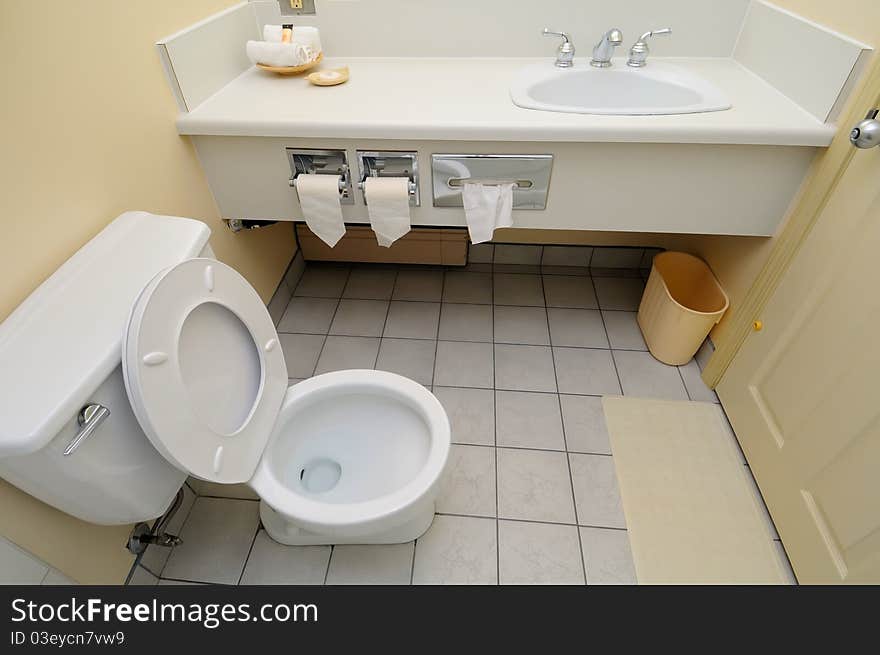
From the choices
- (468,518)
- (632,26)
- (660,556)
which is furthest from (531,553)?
(632,26)

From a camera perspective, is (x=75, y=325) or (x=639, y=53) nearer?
(x=75, y=325)

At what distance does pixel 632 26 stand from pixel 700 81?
31 centimetres

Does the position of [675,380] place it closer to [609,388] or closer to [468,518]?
[609,388]

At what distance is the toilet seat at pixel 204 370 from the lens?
0.67m

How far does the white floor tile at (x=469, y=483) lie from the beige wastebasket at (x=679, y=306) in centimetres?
75

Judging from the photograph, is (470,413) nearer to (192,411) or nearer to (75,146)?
(192,411)

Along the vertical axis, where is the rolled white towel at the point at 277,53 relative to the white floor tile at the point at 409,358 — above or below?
above

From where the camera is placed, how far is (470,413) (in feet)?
4.89

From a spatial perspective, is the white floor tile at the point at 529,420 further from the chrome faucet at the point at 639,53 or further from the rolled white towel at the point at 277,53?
the rolled white towel at the point at 277,53

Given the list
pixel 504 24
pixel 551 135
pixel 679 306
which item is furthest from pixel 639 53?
pixel 679 306

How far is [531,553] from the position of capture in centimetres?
117

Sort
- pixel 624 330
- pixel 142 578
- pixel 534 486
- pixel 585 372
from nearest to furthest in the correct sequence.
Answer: pixel 142 578
pixel 534 486
pixel 585 372
pixel 624 330

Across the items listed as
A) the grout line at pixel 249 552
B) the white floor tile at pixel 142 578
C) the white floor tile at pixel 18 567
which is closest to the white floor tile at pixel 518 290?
the grout line at pixel 249 552

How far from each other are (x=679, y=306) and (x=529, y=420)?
622mm
